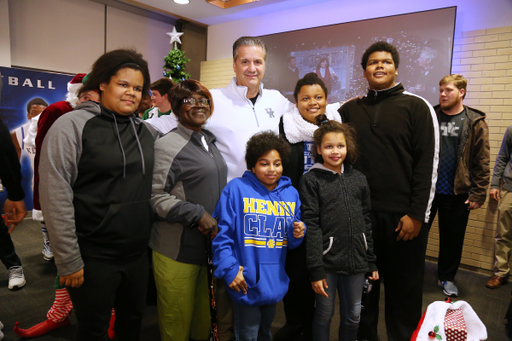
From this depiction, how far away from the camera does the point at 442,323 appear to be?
3.48 ft

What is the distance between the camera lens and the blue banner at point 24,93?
4.78 m

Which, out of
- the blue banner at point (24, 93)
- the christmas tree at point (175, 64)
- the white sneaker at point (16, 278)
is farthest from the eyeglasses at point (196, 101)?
the blue banner at point (24, 93)

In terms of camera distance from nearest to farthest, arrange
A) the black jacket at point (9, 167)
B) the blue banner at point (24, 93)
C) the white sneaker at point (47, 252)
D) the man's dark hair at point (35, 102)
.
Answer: the black jacket at point (9, 167) → the white sneaker at point (47, 252) → the blue banner at point (24, 93) → the man's dark hair at point (35, 102)

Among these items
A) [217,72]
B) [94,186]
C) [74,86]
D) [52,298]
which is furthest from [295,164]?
[217,72]

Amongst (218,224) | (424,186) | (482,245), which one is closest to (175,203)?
(218,224)

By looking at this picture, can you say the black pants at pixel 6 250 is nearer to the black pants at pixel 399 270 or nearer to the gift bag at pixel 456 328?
the black pants at pixel 399 270

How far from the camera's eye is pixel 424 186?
1827 mm

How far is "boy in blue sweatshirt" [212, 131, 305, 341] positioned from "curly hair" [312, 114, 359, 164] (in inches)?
10.0

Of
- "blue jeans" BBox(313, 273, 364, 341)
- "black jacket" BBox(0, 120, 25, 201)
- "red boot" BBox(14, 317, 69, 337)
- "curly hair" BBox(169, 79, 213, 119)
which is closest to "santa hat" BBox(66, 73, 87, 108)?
"black jacket" BBox(0, 120, 25, 201)

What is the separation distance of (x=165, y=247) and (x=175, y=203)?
301 mm

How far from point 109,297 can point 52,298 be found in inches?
75.6

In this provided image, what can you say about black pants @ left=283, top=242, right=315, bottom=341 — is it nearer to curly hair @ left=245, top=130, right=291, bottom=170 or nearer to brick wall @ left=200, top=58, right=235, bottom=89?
curly hair @ left=245, top=130, right=291, bottom=170

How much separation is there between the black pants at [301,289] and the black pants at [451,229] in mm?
1920

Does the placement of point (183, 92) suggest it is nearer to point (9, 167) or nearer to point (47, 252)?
point (9, 167)
